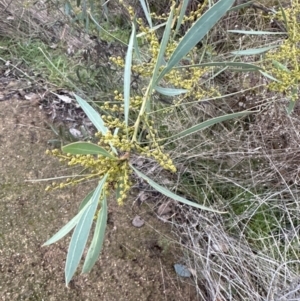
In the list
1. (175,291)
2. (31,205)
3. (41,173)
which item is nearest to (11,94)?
(41,173)

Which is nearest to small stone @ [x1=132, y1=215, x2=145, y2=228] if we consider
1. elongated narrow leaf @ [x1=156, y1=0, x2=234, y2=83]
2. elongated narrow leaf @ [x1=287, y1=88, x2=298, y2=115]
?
elongated narrow leaf @ [x1=287, y1=88, x2=298, y2=115]

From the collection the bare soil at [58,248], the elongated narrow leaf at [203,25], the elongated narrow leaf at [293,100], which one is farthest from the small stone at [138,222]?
the elongated narrow leaf at [203,25]

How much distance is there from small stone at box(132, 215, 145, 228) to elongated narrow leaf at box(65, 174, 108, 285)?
28.9 inches

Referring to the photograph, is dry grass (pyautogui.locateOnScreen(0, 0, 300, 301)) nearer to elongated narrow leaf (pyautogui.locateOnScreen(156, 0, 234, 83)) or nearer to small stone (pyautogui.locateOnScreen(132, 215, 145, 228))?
small stone (pyautogui.locateOnScreen(132, 215, 145, 228))

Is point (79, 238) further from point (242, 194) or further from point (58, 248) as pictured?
point (242, 194)

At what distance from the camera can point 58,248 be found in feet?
4.08

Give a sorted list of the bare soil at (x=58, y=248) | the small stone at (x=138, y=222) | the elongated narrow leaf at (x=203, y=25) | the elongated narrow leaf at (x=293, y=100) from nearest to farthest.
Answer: the elongated narrow leaf at (x=203, y=25) → the elongated narrow leaf at (x=293, y=100) → the bare soil at (x=58, y=248) → the small stone at (x=138, y=222)

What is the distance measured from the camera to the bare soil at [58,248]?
119cm

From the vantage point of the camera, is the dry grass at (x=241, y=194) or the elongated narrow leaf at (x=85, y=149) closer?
the elongated narrow leaf at (x=85, y=149)

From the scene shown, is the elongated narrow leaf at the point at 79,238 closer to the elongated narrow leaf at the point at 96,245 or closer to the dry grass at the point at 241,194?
the elongated narrow leaf at the point at 96,245

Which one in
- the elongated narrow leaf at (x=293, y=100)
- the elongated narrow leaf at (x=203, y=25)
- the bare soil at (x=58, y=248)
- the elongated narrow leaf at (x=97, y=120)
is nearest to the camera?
the elongated narrow leaf at (x=203, y=25)

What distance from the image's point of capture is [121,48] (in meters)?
1.68

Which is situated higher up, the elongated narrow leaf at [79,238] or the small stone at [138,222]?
→ the elongated narrow leaf at [79,238]

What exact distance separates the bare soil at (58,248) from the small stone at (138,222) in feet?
0.05
